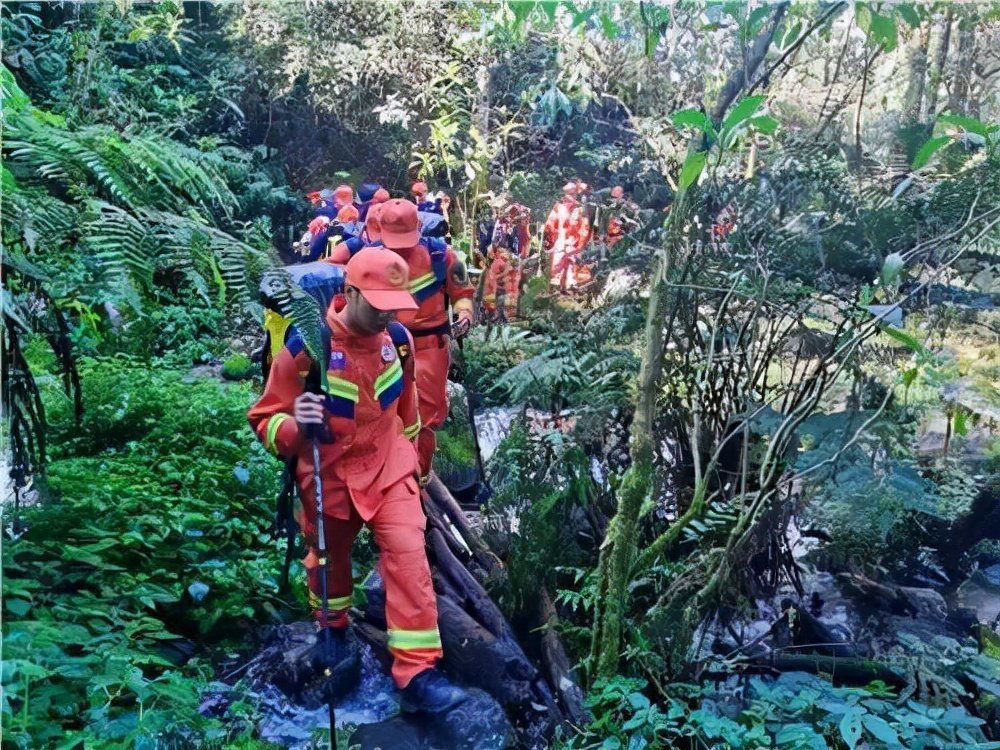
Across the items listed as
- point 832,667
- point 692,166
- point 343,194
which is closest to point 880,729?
point 832,667

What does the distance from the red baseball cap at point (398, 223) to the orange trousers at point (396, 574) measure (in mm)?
744

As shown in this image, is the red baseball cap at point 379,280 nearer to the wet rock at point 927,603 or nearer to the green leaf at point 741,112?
the green leaf at point 741,112

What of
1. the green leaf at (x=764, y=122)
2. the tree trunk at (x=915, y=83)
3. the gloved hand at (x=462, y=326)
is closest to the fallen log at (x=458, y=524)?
the gloved hand at (x=462, y=326)

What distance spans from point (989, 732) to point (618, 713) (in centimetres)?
108

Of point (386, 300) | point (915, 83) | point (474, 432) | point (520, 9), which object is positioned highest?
point (520, 9)

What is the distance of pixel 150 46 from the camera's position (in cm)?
257

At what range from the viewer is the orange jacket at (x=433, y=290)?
2.91 metres

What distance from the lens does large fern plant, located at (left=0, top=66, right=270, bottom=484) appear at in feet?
7.57

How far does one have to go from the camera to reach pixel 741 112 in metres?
2.30

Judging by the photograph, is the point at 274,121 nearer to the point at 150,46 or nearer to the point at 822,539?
the point at 150,46

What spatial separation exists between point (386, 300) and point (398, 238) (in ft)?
1.74

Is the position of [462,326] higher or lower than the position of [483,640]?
higher

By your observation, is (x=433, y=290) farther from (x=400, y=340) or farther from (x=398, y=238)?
(x=400, y=340)

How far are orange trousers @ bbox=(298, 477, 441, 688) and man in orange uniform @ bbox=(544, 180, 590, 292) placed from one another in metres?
0.80
